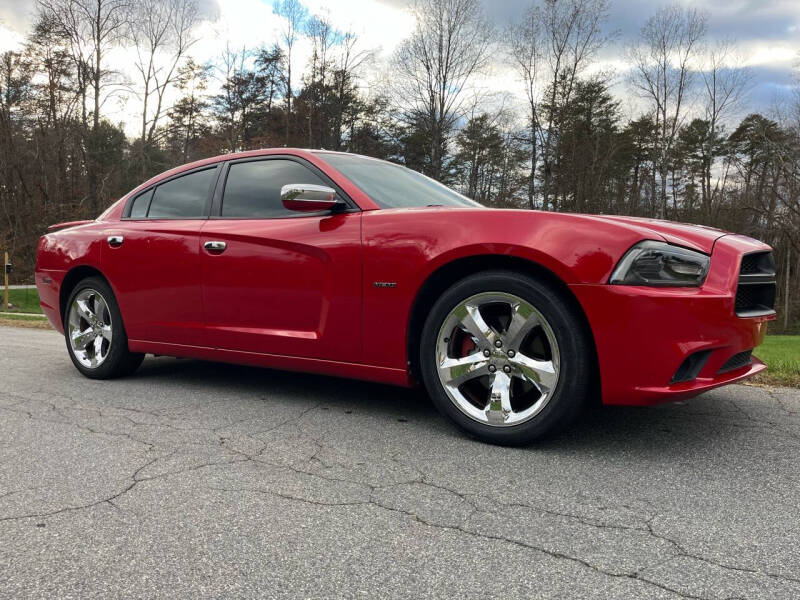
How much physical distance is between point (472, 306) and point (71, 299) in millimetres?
3485

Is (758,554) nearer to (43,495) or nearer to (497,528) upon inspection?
(497,528)

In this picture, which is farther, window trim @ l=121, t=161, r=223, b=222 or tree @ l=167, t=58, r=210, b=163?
tree @ l=167, t=58, r=210, b=163

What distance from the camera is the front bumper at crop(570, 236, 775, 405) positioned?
258 centimetres

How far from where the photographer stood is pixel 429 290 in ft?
10.4

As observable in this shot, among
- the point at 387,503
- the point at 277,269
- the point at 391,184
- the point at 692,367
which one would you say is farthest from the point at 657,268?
the point at 277,269

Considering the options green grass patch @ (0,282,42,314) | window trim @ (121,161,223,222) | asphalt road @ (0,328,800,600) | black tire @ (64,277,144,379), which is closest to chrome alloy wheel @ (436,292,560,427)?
asphalt road @ (0,328,800,600)

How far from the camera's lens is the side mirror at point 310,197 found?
3324 mm

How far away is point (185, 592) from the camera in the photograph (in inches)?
65.6

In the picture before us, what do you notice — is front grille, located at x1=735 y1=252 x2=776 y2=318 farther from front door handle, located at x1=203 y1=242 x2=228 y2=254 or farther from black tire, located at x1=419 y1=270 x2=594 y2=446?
front door handle, located at x1=203 y1=242 x2=228 y2=254

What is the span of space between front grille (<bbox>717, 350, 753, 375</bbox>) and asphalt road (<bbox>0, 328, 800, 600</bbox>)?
15.6 inches

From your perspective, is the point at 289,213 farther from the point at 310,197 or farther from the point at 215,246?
the point at 215,246

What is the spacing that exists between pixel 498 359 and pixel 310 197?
1.34m

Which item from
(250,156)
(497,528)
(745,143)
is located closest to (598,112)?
(745,143)

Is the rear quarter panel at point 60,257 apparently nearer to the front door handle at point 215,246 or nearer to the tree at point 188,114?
the front door handle at point 215,246
